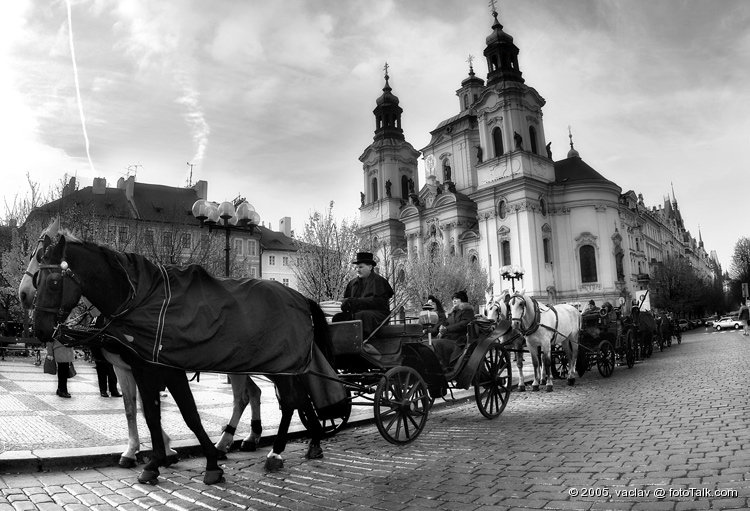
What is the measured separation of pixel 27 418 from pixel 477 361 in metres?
6.88

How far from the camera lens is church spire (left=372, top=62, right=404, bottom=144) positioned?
62.4 meters

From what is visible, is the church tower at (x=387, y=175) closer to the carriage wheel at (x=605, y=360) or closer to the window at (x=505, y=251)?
the window at (x=505, y=251)

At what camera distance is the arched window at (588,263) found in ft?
157

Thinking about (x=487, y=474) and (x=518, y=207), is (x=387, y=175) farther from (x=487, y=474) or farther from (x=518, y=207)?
(x=487, y=474)

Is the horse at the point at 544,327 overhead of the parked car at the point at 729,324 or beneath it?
overhead

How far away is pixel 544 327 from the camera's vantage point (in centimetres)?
1159

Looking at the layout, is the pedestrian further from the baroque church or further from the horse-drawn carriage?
the baroque church

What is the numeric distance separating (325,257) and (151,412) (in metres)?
21.3

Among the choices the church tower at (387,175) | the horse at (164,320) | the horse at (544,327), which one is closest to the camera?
the horse at (164,320)

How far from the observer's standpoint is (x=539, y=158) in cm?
4872

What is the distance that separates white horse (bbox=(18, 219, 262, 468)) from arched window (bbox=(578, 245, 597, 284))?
4624 cm

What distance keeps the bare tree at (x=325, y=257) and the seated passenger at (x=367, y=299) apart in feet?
56.1

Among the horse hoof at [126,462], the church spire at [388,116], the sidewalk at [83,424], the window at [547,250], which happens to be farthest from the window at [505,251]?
the horse hoof at [126,462]

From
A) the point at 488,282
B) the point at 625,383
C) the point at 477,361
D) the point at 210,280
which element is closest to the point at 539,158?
the point at 488,282
